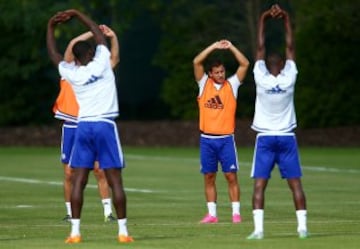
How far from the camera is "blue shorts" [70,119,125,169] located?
16.2 meters

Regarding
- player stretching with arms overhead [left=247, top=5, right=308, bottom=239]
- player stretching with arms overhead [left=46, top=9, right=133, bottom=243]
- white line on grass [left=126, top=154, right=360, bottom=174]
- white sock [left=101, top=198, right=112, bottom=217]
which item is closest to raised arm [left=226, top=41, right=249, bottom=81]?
white sock [left=101, top=198, right=112, bottom=217]

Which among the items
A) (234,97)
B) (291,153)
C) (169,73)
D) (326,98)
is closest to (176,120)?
(169,73)

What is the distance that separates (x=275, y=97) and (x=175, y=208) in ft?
19.7

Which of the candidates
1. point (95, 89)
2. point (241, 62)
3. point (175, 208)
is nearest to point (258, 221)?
point (95, 89)

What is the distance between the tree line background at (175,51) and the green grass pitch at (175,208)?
24.9 ft

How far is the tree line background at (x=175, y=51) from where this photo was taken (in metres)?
46.0

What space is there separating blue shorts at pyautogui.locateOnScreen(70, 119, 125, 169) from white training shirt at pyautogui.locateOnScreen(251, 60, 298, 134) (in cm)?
175

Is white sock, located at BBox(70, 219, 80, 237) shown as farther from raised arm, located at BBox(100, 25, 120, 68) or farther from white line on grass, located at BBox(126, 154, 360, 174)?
white line on grass, located at BBox(126, 154, 360, 174)

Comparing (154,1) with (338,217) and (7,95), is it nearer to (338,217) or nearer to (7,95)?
(7,95)

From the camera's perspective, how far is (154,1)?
47781 millimetres

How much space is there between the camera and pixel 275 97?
16.7 metres

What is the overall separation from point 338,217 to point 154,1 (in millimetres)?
28258

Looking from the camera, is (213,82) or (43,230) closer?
(43,230)

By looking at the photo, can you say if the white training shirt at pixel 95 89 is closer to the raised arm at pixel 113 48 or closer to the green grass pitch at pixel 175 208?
the raised arm at pixel 113 48
